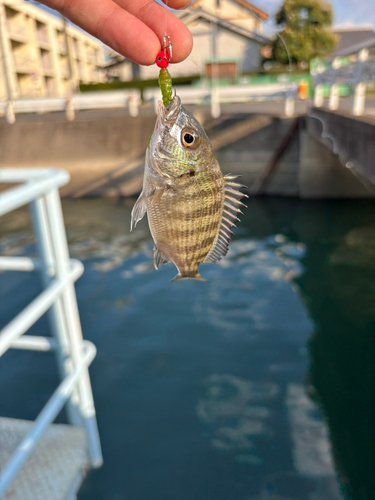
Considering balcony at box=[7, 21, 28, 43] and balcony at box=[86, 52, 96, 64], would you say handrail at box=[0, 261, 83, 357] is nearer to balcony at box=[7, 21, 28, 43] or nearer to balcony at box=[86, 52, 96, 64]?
balcony at box=[7, 21, 28, 43]

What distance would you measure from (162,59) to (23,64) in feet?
159

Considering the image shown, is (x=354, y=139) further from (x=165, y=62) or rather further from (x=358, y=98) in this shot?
(x=165, y=62)

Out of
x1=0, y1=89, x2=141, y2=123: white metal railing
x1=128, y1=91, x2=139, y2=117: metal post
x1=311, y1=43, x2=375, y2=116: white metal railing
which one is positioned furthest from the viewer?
x1=0, y1=89, x2=141, y2=123: white metal railing

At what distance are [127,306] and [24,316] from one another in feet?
20.8

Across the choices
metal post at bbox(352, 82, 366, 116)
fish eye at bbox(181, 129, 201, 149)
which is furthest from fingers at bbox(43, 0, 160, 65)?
metal post at bbox(352, 82, 366, 116)

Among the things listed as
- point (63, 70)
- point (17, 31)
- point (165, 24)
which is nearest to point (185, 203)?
point (165, 24)

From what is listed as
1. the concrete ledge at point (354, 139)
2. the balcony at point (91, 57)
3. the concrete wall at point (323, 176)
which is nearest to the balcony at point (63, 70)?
the balcony at point (91, 57)

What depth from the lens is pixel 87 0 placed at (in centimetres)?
149

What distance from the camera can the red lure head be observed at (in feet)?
4.15

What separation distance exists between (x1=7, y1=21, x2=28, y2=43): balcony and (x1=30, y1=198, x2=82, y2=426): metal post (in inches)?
1707

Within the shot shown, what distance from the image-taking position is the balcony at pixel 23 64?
4171cm

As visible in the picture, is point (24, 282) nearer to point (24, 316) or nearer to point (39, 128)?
point (24, 316)

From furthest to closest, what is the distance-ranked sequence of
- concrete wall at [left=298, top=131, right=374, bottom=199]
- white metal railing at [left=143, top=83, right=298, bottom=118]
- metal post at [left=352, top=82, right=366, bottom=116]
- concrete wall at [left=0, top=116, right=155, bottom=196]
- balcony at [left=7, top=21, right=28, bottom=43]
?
balcony at [left=7, top=21, right=28, bottom=43] → white metal railing at [left=143, top=83, right=298, bottom=118] → concrete wall at [left=0, top=116, right=155, bottom=196] → concrete wall at [left=298, top=131, right=374, bottom=199] → metal post at [left=352, top=82, right=366, bottom=116]

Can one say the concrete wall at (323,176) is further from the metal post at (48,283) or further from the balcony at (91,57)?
the balcony at (91,57)
